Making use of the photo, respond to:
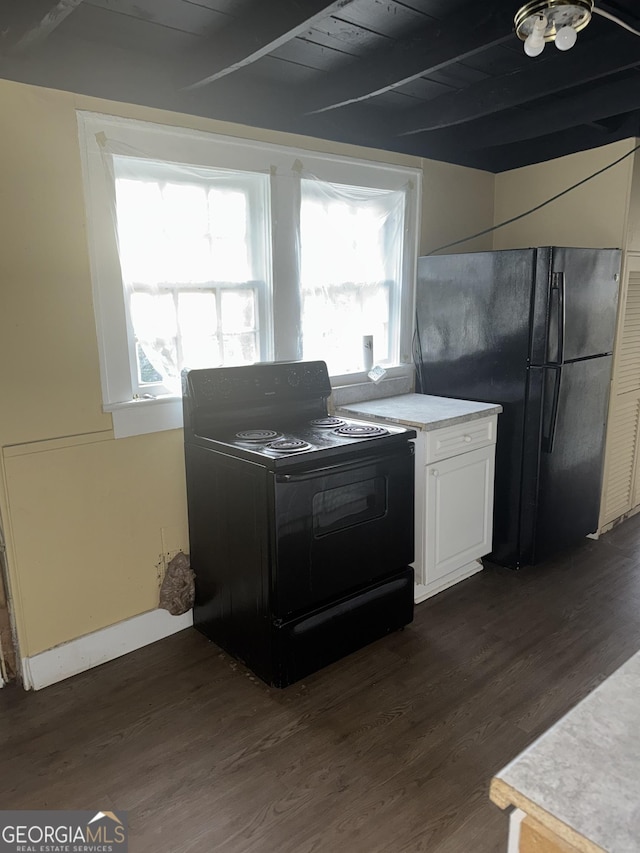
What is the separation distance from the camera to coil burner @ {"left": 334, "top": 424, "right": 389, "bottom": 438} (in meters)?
2.41

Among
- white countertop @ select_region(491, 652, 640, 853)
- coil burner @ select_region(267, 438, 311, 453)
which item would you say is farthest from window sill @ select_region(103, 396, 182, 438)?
white countertop @ select_region(491, 652, 640, 853)

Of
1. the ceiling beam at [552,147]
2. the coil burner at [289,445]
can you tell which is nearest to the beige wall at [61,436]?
the coil burner at [289,445]

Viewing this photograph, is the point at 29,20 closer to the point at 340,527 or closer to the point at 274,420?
the point at 274,420

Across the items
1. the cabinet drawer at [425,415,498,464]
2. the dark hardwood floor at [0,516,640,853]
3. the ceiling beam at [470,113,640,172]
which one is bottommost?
the dark hardwood floor at [0,516,640,853]

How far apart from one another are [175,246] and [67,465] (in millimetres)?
994

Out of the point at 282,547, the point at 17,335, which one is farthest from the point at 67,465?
the point at 282,547

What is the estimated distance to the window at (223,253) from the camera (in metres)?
2.31

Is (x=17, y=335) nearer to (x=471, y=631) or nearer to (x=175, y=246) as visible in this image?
(x=175, y=246)

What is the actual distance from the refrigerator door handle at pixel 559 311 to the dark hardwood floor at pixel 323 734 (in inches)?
48.2

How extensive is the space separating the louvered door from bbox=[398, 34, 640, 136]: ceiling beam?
1267 mm

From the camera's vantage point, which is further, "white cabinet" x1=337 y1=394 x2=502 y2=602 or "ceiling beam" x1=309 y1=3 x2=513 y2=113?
"white cabinet" x1=337 y1=394 x2=502 y2=602

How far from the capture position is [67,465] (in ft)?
7.47

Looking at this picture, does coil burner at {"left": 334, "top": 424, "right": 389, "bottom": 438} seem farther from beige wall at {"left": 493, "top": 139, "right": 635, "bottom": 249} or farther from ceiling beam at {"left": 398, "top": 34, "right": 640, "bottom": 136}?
beige wall at {"left": 493, "top": 139, "right": 635, "bottom": 249}

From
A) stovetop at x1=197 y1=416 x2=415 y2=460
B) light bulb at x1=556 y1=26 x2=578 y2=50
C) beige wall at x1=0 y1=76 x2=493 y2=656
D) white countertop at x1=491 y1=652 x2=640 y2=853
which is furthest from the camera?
stovetop at x1=197 y1=416 x2=415 y2=460
